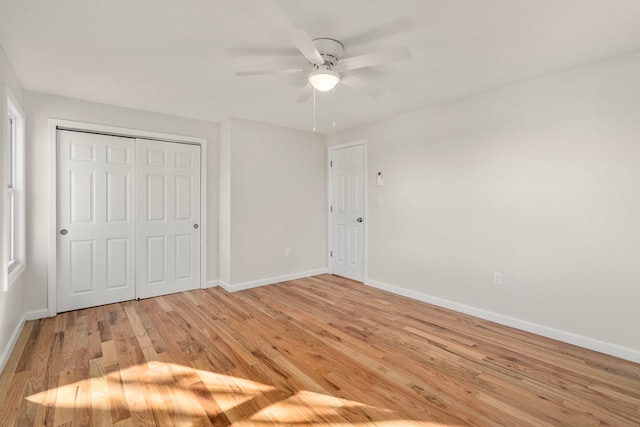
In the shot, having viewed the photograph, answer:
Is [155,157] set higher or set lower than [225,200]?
higher

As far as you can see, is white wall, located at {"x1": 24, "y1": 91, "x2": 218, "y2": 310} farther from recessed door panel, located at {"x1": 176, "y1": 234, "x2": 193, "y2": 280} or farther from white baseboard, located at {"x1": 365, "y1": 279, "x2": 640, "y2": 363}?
white baseboard, located at {"x1": 365, "y1": 279, "x2": 640, "y2": 363}

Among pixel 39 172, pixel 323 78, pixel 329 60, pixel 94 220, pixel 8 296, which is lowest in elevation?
pixel 8 296

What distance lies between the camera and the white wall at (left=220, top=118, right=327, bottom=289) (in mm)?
4316

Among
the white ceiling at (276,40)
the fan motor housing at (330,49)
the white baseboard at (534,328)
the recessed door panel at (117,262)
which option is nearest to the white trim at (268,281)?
the recessed door panel at (117,262)

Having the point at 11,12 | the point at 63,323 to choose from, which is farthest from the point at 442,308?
the point at 11,12

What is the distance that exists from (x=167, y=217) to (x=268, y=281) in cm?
167

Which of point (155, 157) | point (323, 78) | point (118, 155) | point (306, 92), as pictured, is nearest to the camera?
point (323, 78)

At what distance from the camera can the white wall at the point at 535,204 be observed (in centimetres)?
247

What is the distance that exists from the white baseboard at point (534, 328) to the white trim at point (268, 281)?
59.6 inches

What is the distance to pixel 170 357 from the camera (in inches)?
97.7

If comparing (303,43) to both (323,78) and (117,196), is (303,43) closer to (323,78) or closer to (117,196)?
(323,78)

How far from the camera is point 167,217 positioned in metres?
4.11

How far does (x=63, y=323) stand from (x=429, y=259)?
4.07 m

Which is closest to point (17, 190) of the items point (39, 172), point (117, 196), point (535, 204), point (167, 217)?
point (39, 172)
